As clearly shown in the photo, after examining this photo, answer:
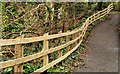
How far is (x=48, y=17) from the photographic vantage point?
7.25m

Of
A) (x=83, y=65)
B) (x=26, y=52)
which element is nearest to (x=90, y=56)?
(x=83, y=65)

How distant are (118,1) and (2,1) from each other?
2707 cm

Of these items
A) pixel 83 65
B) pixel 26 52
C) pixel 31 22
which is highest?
pixel 31 22

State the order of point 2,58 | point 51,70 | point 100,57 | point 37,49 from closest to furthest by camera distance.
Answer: point 2,58 → point 51,70 → point 37,49 → point 100,57

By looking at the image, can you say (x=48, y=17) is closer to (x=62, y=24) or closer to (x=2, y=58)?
(x=62, y=24)

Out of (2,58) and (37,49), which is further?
(37,49)

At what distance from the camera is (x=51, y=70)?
5.02 m

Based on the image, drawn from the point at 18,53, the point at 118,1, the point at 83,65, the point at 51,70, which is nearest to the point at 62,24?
the point at 83,65

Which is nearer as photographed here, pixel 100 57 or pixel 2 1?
pixel 2 1

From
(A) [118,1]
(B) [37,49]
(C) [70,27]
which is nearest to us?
(B) [37,49]

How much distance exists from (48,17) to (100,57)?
Result: 12.1 feet

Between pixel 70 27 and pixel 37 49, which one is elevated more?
pixel 70 27

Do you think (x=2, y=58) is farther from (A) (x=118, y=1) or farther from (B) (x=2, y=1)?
(A) (x=118, y=1)

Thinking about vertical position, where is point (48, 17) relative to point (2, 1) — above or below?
below
